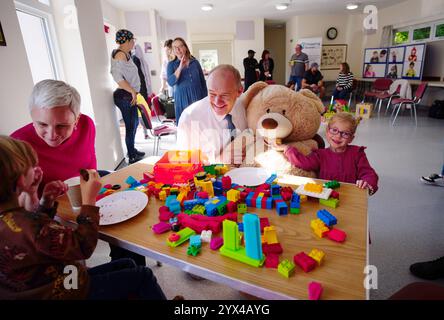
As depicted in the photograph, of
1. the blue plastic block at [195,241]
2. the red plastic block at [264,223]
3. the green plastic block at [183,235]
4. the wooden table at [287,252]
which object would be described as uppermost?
the blue plastic block at [195,241]

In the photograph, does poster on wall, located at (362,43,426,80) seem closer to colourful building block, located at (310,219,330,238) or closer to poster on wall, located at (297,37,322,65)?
poster on wall, located at (297,37,322,65)

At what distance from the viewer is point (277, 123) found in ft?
4.73

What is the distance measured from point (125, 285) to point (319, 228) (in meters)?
0.62

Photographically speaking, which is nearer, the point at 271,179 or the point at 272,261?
the point at 272,261

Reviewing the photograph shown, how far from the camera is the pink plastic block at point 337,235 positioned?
2.38 ft

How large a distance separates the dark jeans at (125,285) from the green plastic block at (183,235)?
0.22 metres

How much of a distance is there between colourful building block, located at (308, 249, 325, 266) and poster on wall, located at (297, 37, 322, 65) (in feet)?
26.6

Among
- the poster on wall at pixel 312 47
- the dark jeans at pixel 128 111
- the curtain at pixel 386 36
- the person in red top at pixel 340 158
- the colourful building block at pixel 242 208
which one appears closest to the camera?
the colourful building block at pixel 242 208

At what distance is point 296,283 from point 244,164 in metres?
0.90

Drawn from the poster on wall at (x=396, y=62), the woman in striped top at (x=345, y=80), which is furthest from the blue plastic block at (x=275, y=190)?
the poster on wall at (x=396, y=62)

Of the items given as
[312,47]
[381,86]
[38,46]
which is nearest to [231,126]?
[38,46]

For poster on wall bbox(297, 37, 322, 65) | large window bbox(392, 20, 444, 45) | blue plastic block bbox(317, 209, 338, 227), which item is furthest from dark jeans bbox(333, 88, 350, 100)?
blue plastic block bbox(317, 209, 338, 227)

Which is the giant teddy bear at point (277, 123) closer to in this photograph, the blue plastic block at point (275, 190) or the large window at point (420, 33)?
the blue plastic block at point (275, 190)

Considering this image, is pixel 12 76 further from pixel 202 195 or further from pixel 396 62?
pixel 396 62
